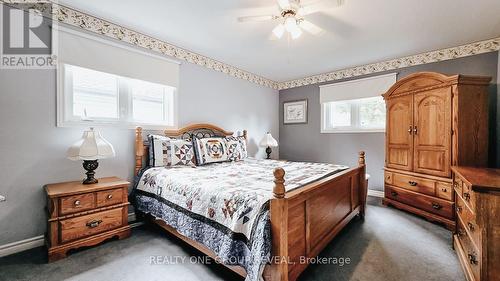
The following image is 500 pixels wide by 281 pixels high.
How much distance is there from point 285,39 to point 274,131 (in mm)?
2456

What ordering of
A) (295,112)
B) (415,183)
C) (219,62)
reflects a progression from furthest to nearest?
(295,112) → (219,62) → (415,183)

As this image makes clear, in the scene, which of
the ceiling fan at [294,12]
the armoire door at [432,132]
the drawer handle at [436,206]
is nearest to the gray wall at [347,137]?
the armoire door at [432,132]

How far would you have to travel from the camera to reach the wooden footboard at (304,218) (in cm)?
133

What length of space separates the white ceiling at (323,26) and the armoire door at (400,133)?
2.66ft

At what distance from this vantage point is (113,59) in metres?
2.52

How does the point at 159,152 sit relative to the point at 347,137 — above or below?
below

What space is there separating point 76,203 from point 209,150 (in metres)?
1.53

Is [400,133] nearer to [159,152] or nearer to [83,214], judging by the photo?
[159,152]

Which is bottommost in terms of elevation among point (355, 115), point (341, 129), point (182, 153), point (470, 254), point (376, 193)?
point (376, 193)

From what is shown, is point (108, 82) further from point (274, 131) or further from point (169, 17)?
point (274, 131)

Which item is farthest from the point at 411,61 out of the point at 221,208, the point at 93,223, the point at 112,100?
the point at 93,223

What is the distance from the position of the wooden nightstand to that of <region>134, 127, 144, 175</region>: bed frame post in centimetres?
39

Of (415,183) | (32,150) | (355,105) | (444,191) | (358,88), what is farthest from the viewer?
(355,105)

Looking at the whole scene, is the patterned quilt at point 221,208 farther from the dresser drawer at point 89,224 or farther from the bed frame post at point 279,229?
the dresser drawer at point 89,224
